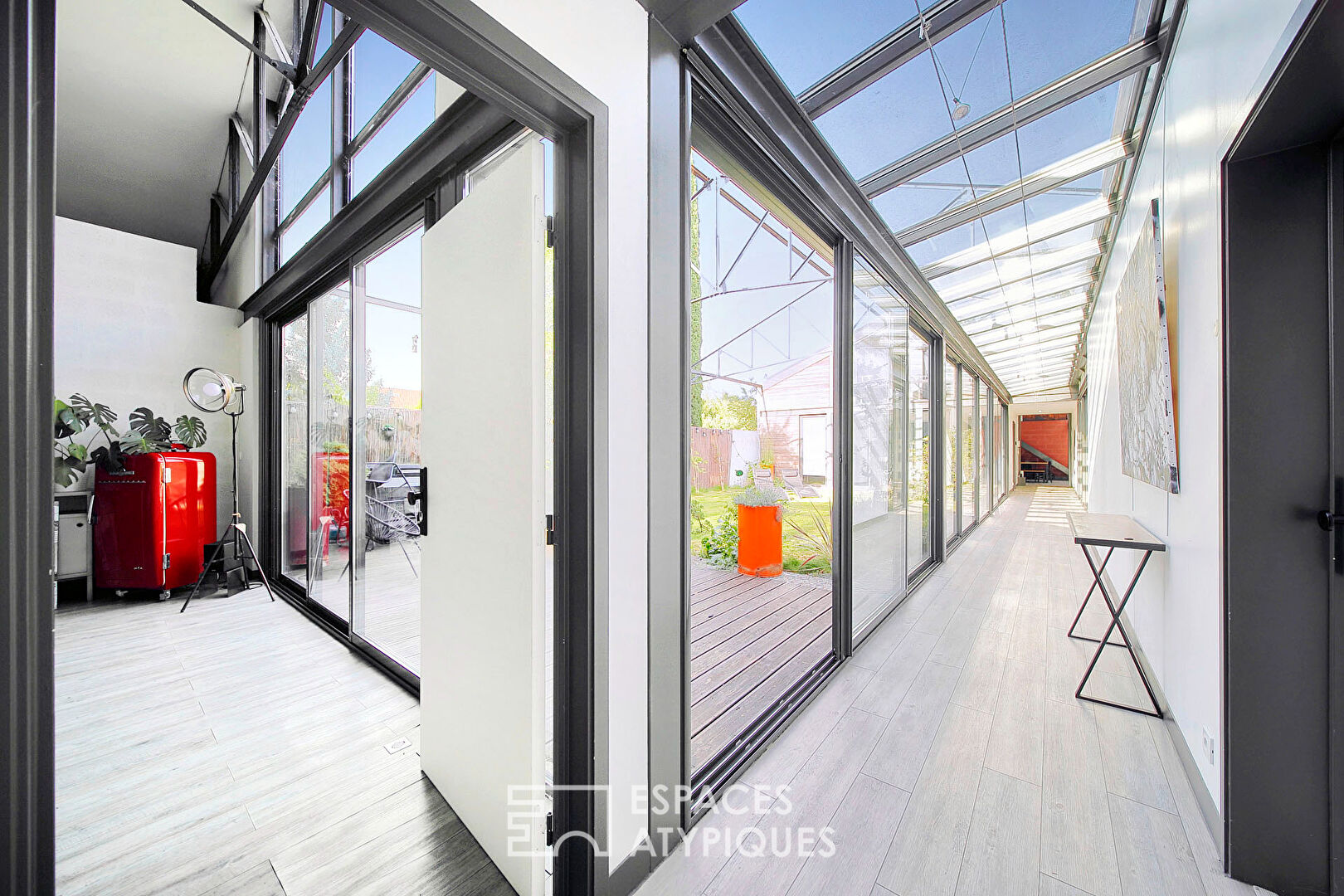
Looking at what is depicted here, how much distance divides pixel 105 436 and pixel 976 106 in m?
6.66

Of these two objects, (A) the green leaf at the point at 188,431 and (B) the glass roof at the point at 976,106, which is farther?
(A) the green leaf at the point at 188,431

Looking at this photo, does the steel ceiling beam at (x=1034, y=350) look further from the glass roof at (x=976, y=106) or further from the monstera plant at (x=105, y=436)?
the monstera plant at (x=105, y=436)

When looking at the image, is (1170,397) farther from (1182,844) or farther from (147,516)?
(147,516)

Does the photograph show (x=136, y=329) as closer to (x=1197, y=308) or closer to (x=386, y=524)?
(x=386, y=524)

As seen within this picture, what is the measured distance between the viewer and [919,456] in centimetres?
485

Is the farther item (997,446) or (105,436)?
(997,446)

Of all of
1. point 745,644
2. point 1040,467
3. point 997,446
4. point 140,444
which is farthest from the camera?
point 1040,467

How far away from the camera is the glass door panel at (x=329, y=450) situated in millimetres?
3102

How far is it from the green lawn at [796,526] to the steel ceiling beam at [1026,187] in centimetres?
212

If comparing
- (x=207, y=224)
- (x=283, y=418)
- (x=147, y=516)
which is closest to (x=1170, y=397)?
(x=283, y=418)

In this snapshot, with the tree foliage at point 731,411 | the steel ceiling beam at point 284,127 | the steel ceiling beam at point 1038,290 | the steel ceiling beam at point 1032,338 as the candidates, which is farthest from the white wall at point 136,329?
the steel ceiling beam at point 1032,338

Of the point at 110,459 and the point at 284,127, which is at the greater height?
the point at 284,127

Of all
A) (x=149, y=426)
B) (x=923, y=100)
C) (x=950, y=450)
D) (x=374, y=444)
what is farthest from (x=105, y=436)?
(x=950, y=450)

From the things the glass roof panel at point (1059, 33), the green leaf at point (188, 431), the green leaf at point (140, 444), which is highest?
the glass roof panel at point (1059, 33)
